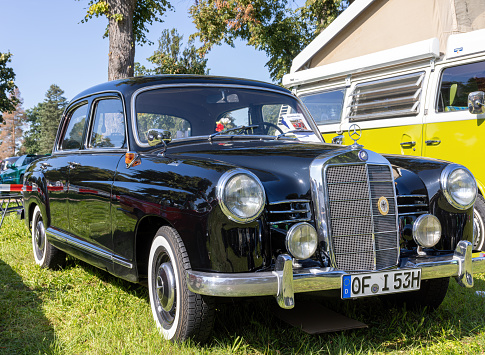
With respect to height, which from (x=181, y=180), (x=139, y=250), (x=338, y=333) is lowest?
(x=338, y=333)

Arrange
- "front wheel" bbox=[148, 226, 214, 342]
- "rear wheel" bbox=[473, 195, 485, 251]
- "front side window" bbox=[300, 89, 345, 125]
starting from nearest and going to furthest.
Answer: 1. "front wheel" bbox=[148, 226, 214, 342]
2. "rear wheel" bbox=[473, 195, 485, 251]
3. "front side window" bbox=[300, 89, 345, 125]

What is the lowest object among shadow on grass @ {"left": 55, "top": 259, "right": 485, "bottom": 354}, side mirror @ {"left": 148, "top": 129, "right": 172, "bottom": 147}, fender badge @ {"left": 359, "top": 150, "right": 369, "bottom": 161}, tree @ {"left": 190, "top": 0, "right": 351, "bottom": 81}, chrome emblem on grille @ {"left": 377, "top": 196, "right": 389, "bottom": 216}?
shadow on grass @ {"left": 55, "top": 259, "right": 485, "bottom": 354}

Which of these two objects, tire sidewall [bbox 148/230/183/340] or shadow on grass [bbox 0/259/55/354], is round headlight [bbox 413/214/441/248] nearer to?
tire sidewall [bbox 148/230/183/340]

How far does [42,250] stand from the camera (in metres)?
5.58

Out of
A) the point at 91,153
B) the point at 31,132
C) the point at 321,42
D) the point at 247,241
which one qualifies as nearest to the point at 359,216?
the point at 247,241

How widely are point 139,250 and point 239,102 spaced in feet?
4.97

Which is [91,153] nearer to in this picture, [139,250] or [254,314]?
[139,250]

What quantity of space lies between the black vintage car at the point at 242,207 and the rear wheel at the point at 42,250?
0.83 m

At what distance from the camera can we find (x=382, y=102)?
24.3ft

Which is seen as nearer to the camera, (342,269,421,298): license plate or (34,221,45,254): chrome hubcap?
(342,269,421,298): license plate

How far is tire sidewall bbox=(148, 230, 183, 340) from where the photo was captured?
10.00 feet

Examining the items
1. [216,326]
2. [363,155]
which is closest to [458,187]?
[363,155]

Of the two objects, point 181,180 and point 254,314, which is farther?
point 254,314

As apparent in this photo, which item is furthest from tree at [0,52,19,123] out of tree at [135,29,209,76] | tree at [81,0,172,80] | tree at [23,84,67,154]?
tree at [23,84,67,154]
